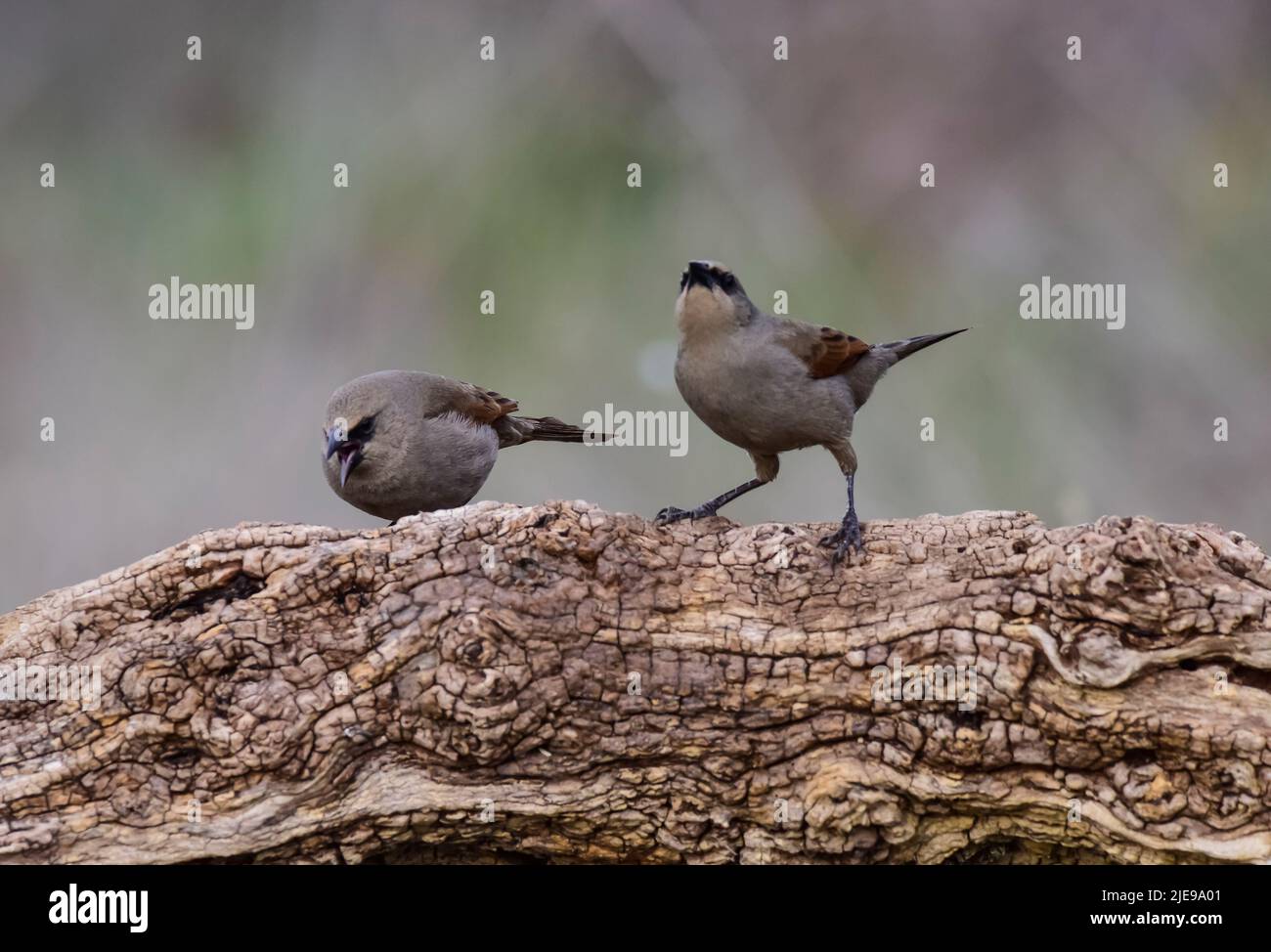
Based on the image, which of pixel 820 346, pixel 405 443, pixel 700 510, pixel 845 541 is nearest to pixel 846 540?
pixel 845 541

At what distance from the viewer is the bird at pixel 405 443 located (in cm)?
509

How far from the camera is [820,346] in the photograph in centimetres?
511

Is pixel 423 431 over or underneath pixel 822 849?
over

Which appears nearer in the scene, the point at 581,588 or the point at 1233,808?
the point at 1233,808

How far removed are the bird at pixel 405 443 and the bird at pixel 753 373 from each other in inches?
39.5

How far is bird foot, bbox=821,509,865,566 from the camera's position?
4227 mm

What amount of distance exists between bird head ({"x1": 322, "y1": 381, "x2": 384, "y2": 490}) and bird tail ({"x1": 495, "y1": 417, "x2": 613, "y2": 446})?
839 millimetres

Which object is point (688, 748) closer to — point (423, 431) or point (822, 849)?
point (822, 849)

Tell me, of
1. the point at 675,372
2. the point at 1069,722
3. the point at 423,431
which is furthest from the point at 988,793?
the point at 423,431

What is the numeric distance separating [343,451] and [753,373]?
69.0 inches

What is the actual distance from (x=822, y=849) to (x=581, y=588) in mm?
1172

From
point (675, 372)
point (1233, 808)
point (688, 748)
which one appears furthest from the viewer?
point (675, 372)

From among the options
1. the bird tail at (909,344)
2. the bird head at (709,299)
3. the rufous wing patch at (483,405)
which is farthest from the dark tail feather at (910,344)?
the rufous wing patch at (483,405)
